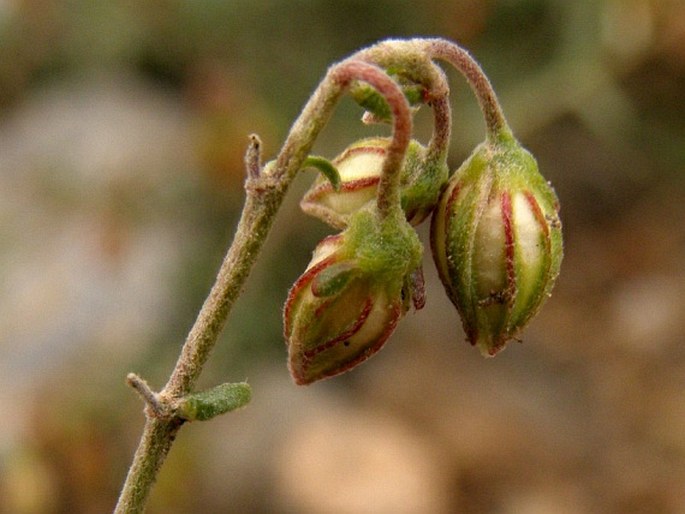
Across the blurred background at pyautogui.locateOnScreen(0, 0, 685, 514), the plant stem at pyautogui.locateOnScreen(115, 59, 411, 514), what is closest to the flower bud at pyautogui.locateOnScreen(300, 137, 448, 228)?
the plant stem at pyautogui.locateOnScreen(115, 59, 411, 514)

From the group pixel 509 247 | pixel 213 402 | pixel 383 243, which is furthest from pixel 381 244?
pixel 213 402

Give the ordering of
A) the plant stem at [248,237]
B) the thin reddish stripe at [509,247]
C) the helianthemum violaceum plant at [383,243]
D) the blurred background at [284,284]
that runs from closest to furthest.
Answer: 1. the plant stem at [248,237]
2. the helianthemum violaceum plant at [383,243]
3. the thin reddish stripe at [509,247]
4. the blurred background at [284,284]

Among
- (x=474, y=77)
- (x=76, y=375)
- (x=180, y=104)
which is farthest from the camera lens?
(x=180, y=104)

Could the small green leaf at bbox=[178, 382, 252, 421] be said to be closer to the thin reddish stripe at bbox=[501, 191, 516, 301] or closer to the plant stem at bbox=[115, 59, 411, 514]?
the plant stem at bbox=[115, 59, 411, 514]

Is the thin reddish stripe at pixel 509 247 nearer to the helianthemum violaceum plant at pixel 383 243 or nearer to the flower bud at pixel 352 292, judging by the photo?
the helianthemum violaceum plant at pixel 383 243

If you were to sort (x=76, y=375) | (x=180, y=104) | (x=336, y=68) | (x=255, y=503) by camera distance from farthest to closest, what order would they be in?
(x=180, y=104) < (x=255, y=503) < (x=76, y=375) < (x=336, y=68)

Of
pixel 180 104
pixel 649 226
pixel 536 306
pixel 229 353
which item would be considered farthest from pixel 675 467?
pixel 536 306

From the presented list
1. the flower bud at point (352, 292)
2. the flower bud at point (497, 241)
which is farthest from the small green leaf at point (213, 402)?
the flower bud at point (497, 241)

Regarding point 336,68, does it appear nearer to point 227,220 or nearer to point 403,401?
point 227,220
